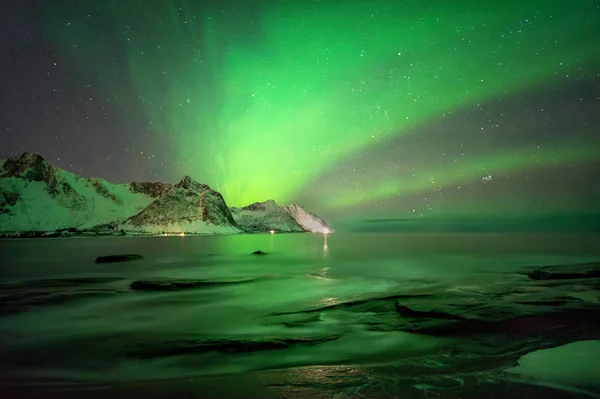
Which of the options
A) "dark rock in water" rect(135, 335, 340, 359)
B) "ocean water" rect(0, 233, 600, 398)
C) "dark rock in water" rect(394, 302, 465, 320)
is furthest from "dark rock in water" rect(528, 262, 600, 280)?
"dark rock in water" rect(135, 335, 340, 359)

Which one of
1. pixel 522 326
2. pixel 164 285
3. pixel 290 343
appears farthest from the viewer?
pixel 164 285

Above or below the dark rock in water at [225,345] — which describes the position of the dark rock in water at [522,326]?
above

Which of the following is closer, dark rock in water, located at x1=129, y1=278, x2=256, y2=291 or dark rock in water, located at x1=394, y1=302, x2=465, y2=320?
dark rock in water, located at x1=394, y1=302, x2=465, y2=320

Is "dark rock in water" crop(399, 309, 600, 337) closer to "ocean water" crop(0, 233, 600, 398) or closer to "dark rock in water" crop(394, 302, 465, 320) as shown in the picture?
"ocean water" crop(0, 233, 600, 398)

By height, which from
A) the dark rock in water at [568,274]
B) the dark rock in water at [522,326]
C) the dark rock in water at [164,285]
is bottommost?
the dark rock in water at [164,285]

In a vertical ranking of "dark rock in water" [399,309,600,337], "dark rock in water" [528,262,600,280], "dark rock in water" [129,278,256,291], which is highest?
"dark rock in water" [528,262,600,280]

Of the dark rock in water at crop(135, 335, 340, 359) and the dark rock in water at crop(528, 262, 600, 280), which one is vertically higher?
the dark rock in water at crop(528, 262, 600, 280)

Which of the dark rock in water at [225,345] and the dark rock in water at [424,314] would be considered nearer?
the dark rock in water at [225,345]

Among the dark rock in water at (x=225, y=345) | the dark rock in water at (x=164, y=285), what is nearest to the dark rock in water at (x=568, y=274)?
the dark rock in water at (x=225, y=345)

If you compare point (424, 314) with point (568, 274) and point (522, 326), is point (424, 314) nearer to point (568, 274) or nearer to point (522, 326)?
point (522, 326)

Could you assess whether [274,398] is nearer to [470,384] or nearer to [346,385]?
[346,385]

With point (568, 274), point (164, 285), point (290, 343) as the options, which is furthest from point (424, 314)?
point (568, 274)

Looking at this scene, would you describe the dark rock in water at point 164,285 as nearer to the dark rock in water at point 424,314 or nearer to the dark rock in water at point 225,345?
the dark rock in water at point 225,345

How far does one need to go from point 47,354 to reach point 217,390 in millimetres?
7376
